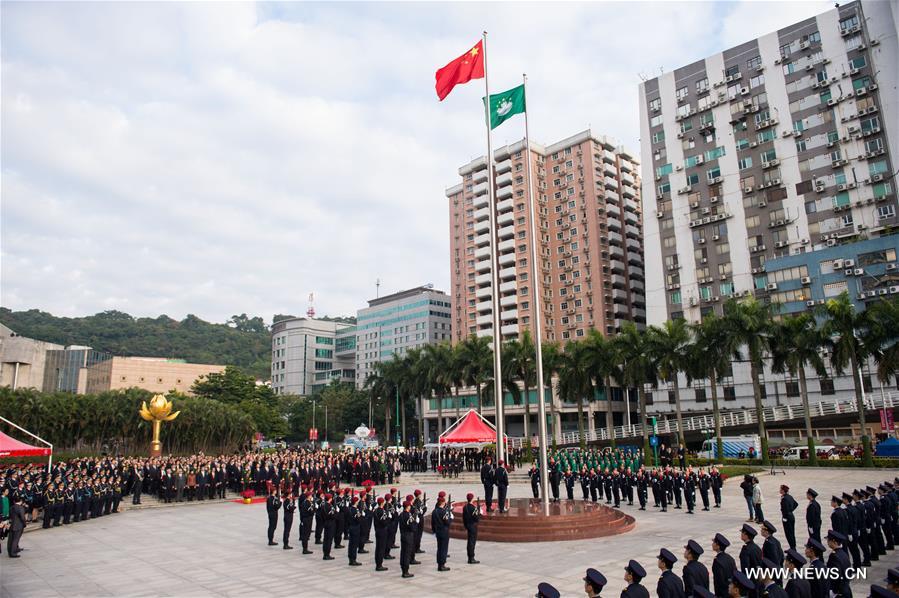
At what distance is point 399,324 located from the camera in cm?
11062

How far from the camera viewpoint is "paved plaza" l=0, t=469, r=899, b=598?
11.6 meters

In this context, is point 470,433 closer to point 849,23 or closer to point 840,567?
point 840,567

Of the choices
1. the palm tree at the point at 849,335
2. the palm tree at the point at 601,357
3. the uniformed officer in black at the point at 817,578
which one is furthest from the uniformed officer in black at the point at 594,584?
the palm tree at the point at 601,357

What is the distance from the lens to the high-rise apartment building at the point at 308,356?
12069 cm

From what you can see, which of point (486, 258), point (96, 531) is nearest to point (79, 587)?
point (96, 531)

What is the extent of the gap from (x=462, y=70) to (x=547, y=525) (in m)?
15.2

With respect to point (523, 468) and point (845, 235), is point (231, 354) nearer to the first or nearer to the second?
point (523, 468)

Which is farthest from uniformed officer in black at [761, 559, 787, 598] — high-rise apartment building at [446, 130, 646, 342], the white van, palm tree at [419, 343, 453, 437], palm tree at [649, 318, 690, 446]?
high-rise apartment building at [446, 130, 646, 342]

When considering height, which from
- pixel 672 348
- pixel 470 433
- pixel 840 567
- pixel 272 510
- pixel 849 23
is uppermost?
pixel 849 23

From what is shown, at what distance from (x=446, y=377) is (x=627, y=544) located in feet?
137

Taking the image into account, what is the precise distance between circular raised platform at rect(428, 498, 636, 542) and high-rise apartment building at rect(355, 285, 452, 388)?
84.4 m

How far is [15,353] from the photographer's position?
56531 mm

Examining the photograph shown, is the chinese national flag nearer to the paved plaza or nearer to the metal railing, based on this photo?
the paved plaza

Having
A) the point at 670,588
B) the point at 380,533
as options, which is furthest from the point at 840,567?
the point at 380,533
